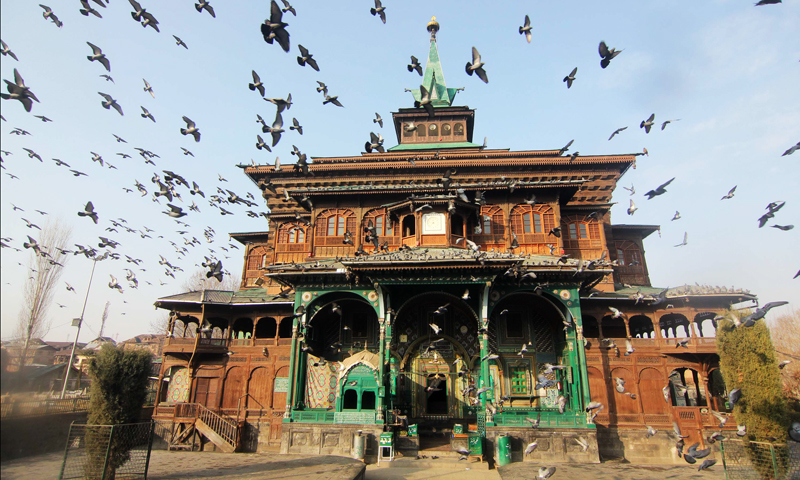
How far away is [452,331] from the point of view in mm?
23484

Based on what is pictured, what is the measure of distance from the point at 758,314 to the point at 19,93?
19320mm

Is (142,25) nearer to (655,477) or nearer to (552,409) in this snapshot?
(655,477)

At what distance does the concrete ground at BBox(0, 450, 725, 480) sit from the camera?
43.5 feet

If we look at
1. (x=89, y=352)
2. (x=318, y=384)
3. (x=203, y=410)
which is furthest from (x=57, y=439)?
(x=318, y=384)

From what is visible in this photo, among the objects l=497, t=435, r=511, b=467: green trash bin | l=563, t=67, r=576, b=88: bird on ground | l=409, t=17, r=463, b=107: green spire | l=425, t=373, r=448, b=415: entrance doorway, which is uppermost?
l=409, t=17, r=463, b=107: green spire

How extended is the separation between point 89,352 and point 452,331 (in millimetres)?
15986

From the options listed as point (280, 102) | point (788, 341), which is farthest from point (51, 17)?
point (788, 341)

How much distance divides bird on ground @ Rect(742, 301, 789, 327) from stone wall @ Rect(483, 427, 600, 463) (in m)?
7.42

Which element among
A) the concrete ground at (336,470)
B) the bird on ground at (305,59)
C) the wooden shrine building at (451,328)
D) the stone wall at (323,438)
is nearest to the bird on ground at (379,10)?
the bird on ground at (305,59)

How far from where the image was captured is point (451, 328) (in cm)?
2353

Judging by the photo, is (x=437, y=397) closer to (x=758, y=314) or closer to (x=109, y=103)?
(x=758, y=314)

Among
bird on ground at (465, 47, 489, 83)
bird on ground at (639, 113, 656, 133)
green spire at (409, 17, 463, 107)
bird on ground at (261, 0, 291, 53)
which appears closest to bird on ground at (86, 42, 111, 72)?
bird on ground at (261, 0, 291, 53)

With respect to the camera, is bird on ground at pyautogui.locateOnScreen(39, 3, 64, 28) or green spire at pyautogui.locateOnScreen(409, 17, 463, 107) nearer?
bird on ground at pyautogui.locateOnScreen(39, 3, 64, 28)

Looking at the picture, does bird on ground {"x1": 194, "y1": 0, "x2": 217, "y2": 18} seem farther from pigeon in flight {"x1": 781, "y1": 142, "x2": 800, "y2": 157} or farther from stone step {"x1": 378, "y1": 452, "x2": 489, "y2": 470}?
stone step {"x1": 378, "y1": 452, "x2": 489, "y2": 470}
